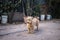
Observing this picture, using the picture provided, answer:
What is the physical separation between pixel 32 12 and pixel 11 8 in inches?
55.1

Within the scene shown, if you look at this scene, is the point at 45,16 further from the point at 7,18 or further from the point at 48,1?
the point at 7,18

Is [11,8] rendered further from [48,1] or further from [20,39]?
[20,39]

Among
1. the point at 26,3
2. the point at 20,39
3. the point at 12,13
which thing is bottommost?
the point at 20,39

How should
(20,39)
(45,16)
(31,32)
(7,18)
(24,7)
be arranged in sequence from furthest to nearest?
(45,16) → (24,7) → (7,18) → (31,32) → (20,39)

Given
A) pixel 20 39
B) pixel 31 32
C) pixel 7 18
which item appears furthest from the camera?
pixel 7 18

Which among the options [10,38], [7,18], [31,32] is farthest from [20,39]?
[7,18]

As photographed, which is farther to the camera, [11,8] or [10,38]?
[11,8]

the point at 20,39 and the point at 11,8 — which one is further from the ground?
the point at 11,8

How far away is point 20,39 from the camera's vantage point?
15.8ft

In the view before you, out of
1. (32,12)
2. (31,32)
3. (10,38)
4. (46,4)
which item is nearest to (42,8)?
(46,4)

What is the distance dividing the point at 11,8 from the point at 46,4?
3065 mm

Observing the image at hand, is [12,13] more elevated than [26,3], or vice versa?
[26,3]

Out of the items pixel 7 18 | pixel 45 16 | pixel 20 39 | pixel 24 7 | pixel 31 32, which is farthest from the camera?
pixel 45 16

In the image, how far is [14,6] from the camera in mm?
8961
